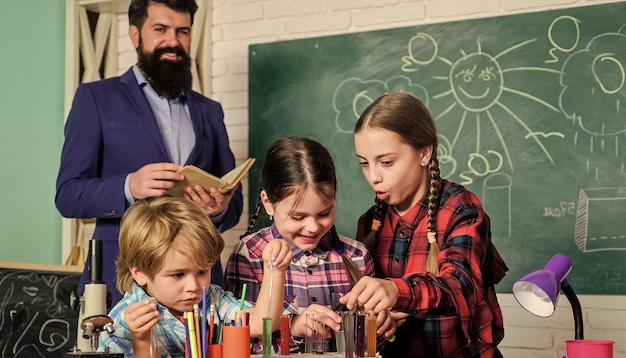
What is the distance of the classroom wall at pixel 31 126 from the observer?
187 inches

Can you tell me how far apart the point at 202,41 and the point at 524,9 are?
1.64 meters

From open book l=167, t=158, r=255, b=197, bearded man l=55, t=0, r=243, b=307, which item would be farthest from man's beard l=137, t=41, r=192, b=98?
open book l=167, t=158, r=255, b=197

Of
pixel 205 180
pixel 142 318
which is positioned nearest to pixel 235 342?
pixel 142 318

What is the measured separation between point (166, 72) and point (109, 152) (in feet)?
1.30

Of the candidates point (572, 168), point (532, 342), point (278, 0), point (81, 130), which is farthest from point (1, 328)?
point (572, 168)

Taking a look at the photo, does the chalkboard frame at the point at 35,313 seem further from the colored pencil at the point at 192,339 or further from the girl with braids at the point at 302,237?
the colored pencil at the point at 192,339

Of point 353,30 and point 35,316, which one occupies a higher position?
point 353,30

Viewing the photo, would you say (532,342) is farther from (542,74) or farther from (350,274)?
(350,274)

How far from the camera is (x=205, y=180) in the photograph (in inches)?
116

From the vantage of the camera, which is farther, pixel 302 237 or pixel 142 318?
pixel 302 237

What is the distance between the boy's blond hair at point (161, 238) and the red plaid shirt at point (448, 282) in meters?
0.43

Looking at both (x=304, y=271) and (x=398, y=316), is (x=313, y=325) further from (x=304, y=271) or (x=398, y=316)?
(x=304, y=271)

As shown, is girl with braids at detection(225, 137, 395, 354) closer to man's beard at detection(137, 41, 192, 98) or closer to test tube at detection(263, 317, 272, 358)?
test tube at detection(263, 317, 272, 358)

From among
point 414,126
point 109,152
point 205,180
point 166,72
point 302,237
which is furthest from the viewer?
point 166,72
